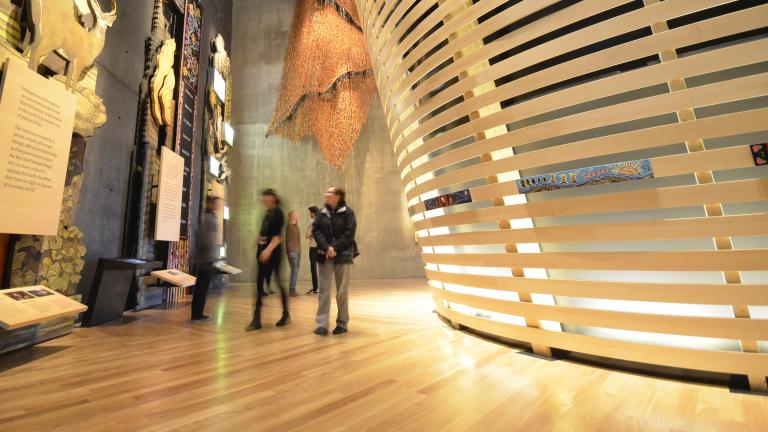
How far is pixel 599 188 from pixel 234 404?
238 cm

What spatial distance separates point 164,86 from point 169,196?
5.86ft

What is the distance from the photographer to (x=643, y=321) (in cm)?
202

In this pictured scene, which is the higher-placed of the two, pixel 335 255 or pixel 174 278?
pixel 335 255

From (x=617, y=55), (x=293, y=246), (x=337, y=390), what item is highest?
(x=617, y=55)

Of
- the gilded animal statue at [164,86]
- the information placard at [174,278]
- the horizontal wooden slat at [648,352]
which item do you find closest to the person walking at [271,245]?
the information placard at [174,278]

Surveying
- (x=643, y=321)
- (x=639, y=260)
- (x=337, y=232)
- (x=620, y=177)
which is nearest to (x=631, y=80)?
(x=620, y=177)

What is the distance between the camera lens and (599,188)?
7.18ft

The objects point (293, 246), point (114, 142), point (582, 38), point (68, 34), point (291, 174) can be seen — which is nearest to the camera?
point (582, 38)

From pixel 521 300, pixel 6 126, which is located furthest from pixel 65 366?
pixel 521 300

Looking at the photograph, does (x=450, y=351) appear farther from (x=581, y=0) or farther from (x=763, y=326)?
(x=581, y=0)

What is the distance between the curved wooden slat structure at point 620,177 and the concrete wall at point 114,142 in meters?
4.08

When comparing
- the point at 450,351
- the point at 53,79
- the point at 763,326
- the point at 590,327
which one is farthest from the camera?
the point at 53,79

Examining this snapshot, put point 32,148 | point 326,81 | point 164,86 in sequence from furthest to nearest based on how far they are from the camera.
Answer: point 326,81 < point 164,86 < point 32,148

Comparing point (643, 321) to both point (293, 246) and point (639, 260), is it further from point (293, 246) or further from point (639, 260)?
point (293, 246)
